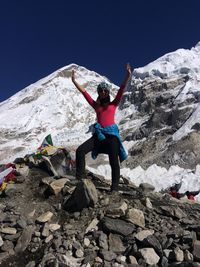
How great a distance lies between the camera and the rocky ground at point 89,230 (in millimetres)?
4172

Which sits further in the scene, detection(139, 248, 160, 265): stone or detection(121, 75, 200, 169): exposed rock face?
detection(121, 75, 200, 169): exposed rock face

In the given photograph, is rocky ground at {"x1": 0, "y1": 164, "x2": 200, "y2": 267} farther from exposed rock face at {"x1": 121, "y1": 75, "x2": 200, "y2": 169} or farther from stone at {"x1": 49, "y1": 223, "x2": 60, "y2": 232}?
exposed rock face at {"x1": 121, "y1": 75, "x2": 200, "y2": 169}

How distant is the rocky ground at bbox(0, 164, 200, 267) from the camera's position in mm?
4172

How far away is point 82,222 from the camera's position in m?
5.04

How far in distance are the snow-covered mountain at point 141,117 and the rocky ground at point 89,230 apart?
22124mm

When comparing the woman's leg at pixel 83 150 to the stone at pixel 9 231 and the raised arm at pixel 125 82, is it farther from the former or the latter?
the stone at pixel 9 231

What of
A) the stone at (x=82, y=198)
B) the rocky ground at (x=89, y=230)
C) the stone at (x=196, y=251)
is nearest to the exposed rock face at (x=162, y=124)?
the rocky ground at (x=89, y=230)

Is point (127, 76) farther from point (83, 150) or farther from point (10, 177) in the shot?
point (10, 177)

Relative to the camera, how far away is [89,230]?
15.8 ft

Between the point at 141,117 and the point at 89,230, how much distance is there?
113 m

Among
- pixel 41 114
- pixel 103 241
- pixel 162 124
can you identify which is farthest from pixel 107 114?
pixel 41 114

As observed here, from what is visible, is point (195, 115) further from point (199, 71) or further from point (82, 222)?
point (82, 222)

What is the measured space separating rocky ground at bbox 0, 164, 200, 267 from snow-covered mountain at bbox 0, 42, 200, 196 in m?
22.1

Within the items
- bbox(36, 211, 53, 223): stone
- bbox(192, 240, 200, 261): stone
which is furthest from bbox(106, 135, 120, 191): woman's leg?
bbox(192, 240, 200, 261): stone
